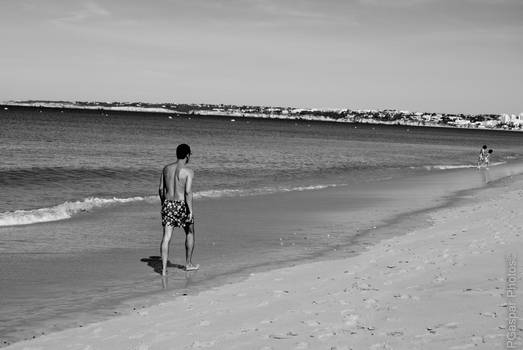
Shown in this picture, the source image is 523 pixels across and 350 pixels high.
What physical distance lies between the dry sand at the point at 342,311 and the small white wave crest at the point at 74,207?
285 inches

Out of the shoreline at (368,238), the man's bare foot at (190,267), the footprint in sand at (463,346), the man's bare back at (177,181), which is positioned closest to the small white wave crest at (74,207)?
the man's bare foot at (190,267)

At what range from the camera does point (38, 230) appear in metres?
12.3

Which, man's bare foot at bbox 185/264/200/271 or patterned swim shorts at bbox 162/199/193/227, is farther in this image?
man's bare foot at bbox 185/264/200/271

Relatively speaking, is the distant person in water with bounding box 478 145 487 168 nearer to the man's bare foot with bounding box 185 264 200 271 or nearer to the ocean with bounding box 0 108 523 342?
the ocean with bounding box 0 108 523 342

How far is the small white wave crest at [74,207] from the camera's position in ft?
43.6

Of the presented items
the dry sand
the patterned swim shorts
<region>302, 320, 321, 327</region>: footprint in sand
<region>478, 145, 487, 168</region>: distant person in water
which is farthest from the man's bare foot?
<region>478, 145, 487, 168</region>: distant person in water

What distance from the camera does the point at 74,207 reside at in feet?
52.1

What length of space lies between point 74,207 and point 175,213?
8.19 metres

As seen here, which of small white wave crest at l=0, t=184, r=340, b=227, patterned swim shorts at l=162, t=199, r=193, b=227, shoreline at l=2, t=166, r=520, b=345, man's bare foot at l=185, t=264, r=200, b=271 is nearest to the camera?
shoreline at l=2, t=166, r=520, b=345

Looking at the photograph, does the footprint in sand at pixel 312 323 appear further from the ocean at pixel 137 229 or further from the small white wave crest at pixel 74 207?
the small white wave crest at pixel 74 207

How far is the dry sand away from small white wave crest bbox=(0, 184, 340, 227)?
724cm

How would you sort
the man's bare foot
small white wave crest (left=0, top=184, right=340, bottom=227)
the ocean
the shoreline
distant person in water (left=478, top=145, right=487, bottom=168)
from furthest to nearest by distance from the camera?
distant person in water (left=478, top=145, right=487, bottom=168) → small white wave crest (left=0, top=184, right=340, bottom=227) → the man's bare foot → the ocean → the shoreline

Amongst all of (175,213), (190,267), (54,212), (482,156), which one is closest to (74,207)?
(54,212)

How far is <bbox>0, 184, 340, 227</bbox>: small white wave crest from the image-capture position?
43.6 feet
